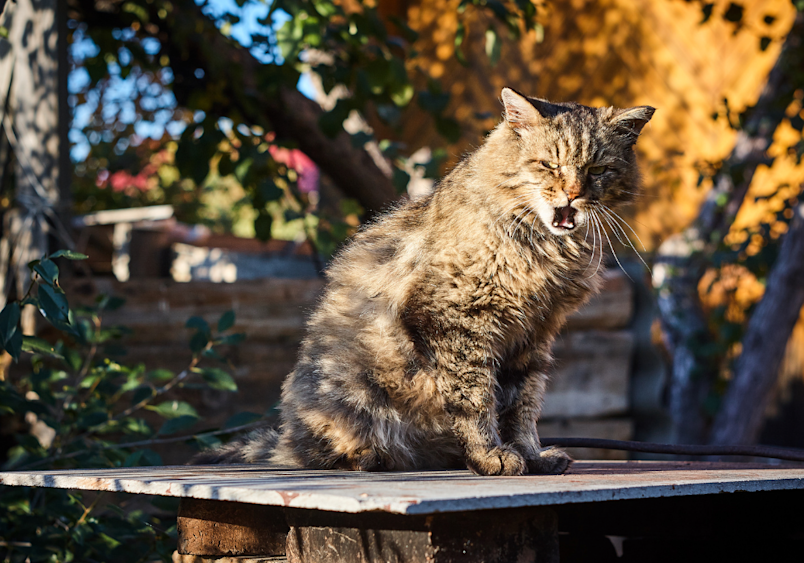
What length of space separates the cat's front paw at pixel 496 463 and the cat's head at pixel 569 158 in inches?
24.9

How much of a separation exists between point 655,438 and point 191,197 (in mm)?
5399

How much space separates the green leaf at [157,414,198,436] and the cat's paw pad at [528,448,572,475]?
1.18 m

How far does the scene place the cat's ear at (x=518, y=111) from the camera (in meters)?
2.04

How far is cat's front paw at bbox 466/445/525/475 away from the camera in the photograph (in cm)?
178

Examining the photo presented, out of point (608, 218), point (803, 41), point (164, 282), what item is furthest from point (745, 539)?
point (803, 41)

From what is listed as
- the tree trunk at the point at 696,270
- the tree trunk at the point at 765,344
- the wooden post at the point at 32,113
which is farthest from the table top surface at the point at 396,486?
the tree trunk at the point at 696,270

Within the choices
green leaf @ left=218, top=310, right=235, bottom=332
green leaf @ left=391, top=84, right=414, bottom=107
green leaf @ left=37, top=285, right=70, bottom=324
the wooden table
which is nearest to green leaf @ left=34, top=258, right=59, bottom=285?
green leaf @ left=37, top=285, right=70, bottom=324

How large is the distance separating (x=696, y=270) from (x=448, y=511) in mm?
4349

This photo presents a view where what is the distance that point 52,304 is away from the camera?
6.05ft

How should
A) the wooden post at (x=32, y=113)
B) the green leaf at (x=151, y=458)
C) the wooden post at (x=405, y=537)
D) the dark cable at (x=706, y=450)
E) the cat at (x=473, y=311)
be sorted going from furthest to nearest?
the wooden post at (x=32, y=113)
the green leaf at (x=151, y=458)
the dark cable at (x=706, y=450)
the cat at (x=473, y=311)
the wooden post at (x=405, y=537)

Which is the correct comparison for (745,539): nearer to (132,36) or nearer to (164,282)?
(164,282)

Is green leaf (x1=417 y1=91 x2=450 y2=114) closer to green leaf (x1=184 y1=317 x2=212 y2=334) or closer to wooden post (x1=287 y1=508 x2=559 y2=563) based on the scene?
green leaf (x1=184 y1=317 x2=212 y2=334)

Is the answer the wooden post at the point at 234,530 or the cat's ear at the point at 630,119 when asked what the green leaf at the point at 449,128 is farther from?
the wooden post at the point at 234,530

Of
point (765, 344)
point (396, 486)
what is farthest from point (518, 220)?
point (765, 344)
